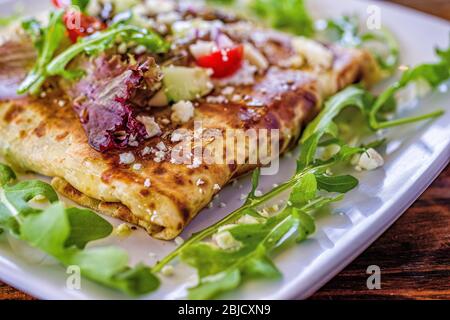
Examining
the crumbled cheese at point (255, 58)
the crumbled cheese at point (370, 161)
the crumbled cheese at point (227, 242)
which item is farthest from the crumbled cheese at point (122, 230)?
the crumbled cheese at point (255, 58)

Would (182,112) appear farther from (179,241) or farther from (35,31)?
(35,31)

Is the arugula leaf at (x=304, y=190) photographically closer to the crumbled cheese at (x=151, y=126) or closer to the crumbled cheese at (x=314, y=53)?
the crumbled cheese at (x=151, y=126)

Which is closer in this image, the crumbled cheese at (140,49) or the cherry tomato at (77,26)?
the crumbled cheese at (140,49)

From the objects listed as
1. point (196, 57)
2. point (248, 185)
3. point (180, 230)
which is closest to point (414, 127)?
point (248, 185)

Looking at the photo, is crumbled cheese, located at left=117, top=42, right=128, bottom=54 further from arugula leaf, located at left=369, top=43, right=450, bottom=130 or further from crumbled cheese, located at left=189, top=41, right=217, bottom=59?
arugula leaf, located at left=369, top=43, right=450, bottom=130

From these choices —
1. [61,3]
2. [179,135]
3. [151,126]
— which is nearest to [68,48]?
[61,3]

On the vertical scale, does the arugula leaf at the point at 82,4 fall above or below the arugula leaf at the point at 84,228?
above
